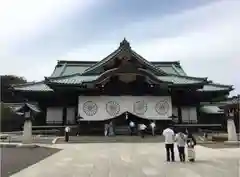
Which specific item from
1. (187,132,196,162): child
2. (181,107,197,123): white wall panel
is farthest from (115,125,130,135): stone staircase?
(187,132,196,162): child

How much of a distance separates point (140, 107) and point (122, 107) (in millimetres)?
2004

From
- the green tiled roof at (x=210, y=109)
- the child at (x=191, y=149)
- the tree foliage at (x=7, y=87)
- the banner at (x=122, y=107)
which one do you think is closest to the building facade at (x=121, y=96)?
the banner at (x=122, y=107)

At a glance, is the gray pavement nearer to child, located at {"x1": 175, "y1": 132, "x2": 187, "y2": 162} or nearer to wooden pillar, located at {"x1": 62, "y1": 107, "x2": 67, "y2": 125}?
child, located at {"x1": 175, "y1": 132, "x2": 187, "y2": 162}

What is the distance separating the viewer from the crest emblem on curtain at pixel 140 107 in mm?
36344

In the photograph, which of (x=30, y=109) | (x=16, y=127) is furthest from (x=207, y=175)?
(x=16, y=127)

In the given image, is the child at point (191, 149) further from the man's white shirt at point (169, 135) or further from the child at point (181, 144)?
the man's white shirt at point (169, 135)

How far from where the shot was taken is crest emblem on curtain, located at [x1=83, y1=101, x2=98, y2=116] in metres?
36.1

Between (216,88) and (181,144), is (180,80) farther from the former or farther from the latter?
(181,144)

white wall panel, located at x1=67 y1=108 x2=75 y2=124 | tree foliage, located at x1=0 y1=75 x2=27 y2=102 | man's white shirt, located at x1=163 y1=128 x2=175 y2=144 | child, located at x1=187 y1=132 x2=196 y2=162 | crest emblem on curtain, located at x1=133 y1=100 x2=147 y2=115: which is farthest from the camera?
tree foliage, located at x1=0 y1=75 x2=27 y2=102

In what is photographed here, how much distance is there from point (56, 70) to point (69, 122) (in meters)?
13.2

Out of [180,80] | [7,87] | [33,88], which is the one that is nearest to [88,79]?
[33,88]

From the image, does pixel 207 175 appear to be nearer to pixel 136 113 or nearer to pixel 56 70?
pixel 136 113

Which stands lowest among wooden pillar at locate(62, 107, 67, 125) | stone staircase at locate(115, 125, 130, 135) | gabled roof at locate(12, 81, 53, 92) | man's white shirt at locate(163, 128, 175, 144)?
man's white shirt at locate(163, 128, 175, 144)

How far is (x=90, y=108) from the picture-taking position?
36.1 metres
